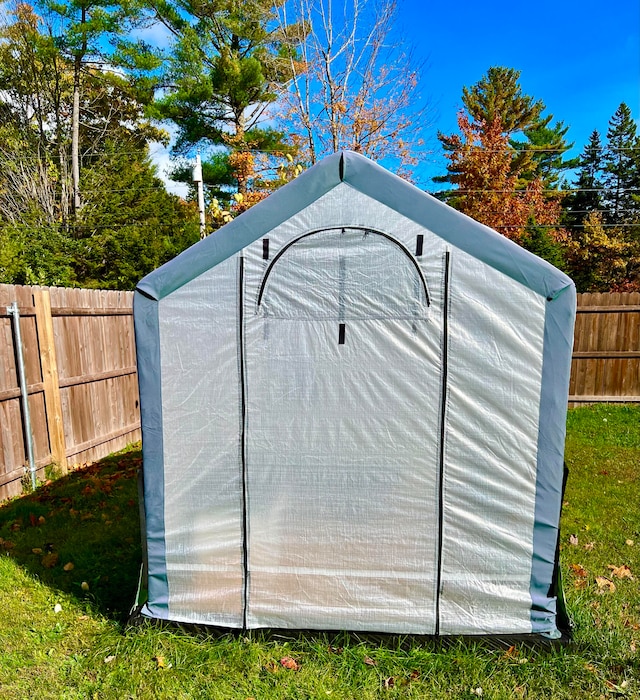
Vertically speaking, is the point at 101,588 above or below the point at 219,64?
below

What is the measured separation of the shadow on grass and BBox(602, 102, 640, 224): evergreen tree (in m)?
27.0

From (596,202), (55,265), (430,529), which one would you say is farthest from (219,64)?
(596,202)

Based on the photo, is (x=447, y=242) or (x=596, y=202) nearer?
(x=447, y=242)

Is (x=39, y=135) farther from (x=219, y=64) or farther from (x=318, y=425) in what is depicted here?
(x=318, y=425)

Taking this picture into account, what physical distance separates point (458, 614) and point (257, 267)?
6.92 feet

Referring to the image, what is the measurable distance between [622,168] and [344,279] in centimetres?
2959

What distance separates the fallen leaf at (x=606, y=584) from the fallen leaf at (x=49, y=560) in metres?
3.76

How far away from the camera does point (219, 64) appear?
1642 centimetres

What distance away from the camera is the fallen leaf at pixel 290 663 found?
2.45m

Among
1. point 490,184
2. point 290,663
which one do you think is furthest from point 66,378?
point 490,184

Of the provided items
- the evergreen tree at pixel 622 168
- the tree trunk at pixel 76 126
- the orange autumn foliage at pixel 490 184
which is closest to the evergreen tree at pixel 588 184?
the evergreen tree at pixel 622 168

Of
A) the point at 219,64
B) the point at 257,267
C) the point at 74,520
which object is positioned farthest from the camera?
the point at 219,64

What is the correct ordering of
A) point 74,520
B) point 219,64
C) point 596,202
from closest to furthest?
point 74,520 < point 219,64 < point 596,202

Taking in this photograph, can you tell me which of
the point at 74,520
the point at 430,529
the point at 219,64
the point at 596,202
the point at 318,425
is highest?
the point at 219,64
